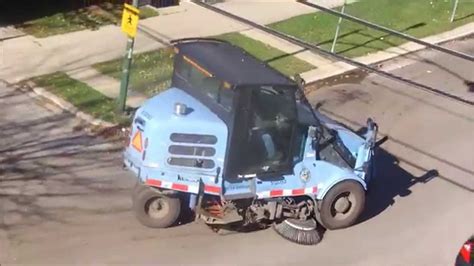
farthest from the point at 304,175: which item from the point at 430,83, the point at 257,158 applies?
the point at 430,83

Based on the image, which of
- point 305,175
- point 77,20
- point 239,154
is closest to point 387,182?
point 305,175

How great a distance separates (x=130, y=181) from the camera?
51.3ft

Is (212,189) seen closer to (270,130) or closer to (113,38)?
(270,130)

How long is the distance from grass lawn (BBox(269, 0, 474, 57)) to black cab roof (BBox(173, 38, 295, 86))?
25.6 feet

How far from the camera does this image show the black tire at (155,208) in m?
14.0

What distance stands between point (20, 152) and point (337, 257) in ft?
18.1

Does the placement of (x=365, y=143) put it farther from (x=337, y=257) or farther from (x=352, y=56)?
(x=352, y=56)

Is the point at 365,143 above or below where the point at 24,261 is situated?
above

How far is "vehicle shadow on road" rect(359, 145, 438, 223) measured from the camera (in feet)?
51.2

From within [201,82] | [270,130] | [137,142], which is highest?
[201,82]

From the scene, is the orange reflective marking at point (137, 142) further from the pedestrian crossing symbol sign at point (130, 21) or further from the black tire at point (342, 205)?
the pedestrian crossing symbol sign at point (130, 21)

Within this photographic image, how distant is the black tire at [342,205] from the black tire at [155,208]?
211 centimetres

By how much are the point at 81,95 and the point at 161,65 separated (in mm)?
2263

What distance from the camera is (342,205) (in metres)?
14.6
